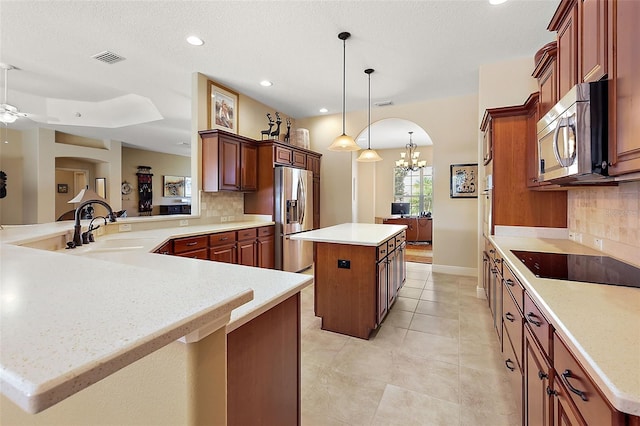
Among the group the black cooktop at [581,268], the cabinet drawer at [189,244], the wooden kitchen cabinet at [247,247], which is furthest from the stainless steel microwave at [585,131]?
the wooden kitchen cabinet at [247,247]

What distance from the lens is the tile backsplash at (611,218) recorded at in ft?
5.48

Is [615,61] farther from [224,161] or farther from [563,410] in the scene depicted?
[224,161]

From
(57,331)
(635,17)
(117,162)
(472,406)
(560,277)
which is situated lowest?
(472,406)

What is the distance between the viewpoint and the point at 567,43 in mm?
1726

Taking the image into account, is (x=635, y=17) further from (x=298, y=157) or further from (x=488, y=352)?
(x=298, y=157)

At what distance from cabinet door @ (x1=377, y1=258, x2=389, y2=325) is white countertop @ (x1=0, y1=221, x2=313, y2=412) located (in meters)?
1.85

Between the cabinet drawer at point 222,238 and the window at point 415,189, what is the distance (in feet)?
21.1

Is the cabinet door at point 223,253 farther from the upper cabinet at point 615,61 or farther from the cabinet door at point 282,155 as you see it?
the upper cabinet at point 615,61

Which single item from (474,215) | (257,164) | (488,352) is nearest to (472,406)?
(488,352)

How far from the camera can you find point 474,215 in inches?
182

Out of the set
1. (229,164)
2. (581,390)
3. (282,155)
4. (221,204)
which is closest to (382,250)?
(581,390)

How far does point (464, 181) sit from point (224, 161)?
370 centimetres

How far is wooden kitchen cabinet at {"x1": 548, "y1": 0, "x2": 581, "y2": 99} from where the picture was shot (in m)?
1.61

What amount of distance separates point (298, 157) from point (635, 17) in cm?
431
